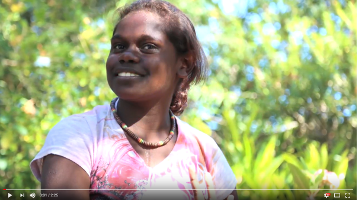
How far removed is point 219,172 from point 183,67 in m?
0.45

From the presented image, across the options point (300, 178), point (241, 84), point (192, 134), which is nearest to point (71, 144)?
point (192, 134)

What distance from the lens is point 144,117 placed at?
1.75 m

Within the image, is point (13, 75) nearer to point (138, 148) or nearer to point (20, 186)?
point (20, 186)

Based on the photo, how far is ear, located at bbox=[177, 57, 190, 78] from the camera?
1.87m

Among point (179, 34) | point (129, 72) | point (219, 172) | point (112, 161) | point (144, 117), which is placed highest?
point (179, 34)

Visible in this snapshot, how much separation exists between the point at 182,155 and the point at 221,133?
3.22 m

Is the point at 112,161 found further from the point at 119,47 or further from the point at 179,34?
the point at 179,34

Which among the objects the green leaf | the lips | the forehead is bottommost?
the green leaf

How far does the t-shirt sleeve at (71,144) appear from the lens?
4.85 ft

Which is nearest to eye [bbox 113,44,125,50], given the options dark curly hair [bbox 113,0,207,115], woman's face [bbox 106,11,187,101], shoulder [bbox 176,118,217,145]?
woman's face [bbox 106,11,187,101]

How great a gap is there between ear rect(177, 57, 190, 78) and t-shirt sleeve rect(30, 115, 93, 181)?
47 cm

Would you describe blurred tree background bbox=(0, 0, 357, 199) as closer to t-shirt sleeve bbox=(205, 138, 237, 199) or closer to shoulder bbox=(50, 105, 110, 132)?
t-shirt sleeve bbox=(205, 138, 237, 199)

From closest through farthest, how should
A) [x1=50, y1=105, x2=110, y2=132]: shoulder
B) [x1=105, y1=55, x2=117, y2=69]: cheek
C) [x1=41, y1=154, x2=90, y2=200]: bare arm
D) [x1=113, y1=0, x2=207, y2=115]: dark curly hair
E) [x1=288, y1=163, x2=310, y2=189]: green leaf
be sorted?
[x1=41, y1=154, x2=90, y2=200]: bare arm < [x1=50, y1=105, x2=110, y2=132]: shoulder < [x1=105, y1=55, x2=117, y2=69]: cheek < [x1=113, y1=0, x2=207, y2=115]: dark curly hair < [x1=288, y1=163, x2=310, y2=189]: green leaf

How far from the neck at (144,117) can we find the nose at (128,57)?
17 centimetres
